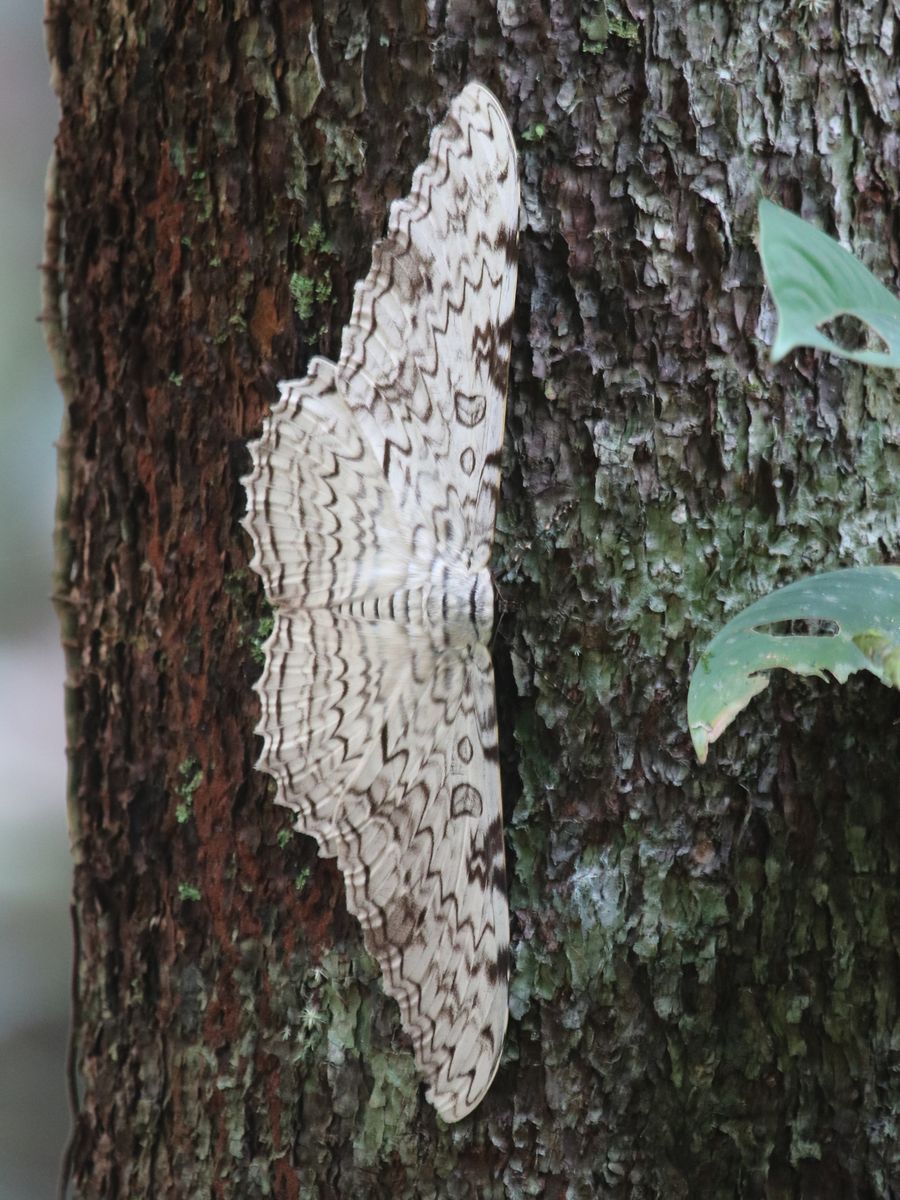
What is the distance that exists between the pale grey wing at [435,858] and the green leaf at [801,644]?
21 cm

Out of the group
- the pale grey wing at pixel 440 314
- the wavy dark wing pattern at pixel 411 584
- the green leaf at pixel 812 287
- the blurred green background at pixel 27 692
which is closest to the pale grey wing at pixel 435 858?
the wavy dark wing pattern at pixel 411 584

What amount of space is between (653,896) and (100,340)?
834 mm

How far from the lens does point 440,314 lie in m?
0.82

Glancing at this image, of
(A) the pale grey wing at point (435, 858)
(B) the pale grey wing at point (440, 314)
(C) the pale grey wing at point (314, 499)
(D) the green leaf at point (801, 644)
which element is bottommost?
(A) the pale grey wing at point (435, 858)

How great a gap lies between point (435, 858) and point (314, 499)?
0.34 metres

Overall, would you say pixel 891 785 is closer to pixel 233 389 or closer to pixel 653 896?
pixel 653 896

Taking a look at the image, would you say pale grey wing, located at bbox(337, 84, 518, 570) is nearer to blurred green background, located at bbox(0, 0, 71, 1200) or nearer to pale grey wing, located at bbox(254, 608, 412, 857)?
pale grey wing, located at bbox(254, 608, 412, 857)

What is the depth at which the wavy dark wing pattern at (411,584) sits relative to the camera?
819 millimetres

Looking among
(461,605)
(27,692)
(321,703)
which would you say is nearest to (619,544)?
(461,605)

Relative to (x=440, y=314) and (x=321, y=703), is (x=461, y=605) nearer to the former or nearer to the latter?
(x=321, y=703)

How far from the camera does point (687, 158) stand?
2.97 ft

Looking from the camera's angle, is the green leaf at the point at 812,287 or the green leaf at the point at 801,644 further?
the green leaf at the point at 801,644

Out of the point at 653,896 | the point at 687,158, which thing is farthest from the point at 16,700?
the point at 687,158

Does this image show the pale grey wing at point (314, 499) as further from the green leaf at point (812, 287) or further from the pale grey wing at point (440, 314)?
the green leaf at point (812, 287)
